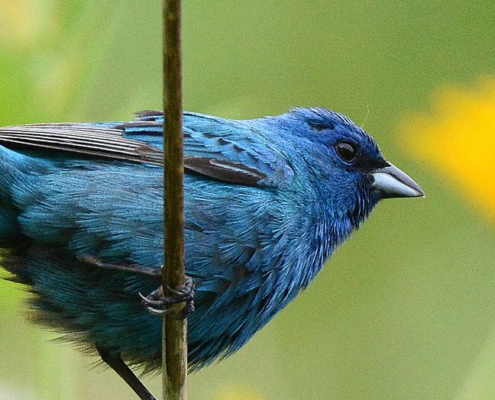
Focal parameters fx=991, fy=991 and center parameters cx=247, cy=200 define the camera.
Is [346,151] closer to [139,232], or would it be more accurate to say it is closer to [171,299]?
[139,232]

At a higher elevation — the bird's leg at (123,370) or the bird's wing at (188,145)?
the bird's wing at (188,145)

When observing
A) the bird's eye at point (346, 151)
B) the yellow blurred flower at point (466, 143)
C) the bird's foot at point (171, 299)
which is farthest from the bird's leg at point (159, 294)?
the bird's eye at point (346, 151)

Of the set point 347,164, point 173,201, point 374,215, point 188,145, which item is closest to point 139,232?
point 188,145

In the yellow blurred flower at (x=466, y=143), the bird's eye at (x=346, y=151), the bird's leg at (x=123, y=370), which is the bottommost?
the bird's leg at (x=123, y=370)

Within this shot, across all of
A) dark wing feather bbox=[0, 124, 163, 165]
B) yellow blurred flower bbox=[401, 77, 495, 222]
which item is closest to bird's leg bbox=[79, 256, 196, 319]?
dark wing feather bbox=[0, 124, 163, 165]

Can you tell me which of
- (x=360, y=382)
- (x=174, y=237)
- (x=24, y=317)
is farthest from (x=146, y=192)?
(x=360, y=382)

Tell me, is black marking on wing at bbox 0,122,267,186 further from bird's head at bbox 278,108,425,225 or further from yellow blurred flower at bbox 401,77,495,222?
yellow blurred flower at bbox 401,77,495,222

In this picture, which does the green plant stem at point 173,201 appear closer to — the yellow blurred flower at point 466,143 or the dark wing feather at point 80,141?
the dark wing feather at point 80,141
